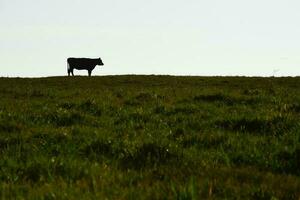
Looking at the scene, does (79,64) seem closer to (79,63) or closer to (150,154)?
(79,63)

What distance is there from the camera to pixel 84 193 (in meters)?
6.19

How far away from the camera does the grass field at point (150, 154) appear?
6.36 meters

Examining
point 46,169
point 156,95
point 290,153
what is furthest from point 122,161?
point 156,95

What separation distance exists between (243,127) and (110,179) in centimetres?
574

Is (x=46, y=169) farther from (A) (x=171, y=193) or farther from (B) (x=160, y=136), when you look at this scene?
(B) (x=160, y=136)

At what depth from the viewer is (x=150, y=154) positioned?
8.83 metres

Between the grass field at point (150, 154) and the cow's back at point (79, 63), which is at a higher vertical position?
the cow's back at point (79, 63)

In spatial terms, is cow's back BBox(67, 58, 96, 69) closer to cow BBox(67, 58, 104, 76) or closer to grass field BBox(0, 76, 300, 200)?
cow BBox(67, 58, 104, 76)

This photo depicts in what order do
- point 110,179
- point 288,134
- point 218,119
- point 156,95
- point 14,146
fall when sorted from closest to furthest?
point 110,179 < point 14,146 < point 288,134 < point 218,119 < point 156,95

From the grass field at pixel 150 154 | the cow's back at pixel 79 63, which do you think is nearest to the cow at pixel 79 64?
the cow's back at pixel 79 63

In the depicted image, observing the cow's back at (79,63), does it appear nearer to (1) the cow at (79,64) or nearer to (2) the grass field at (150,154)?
(1) the cow at (79,64)

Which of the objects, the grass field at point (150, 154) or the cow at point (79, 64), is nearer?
the grass field at point (150, 154)

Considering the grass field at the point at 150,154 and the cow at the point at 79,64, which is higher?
the cow at the point at 79,64

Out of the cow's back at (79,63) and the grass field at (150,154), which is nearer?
the grass field at (150,154)
